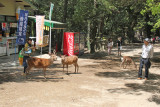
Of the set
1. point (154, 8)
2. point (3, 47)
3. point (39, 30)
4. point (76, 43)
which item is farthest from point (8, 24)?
point (154, 8)

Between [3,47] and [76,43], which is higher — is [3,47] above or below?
below

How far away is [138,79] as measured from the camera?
1054 centimetres

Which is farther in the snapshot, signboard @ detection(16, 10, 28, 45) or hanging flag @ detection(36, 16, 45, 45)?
hanging flag @ detection(36, 16, 45, 45)

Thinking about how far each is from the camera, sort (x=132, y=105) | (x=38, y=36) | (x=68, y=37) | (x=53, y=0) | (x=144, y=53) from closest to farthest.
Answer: (x=132, y=105) < (x=144, y=53) < (x=38, y=36) < (x=68, y=37) < (x=53, y=0)

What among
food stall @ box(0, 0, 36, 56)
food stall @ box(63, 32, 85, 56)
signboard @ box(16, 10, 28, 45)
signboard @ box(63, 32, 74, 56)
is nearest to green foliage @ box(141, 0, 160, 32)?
food stall @ box(63, 32, 85, 56)

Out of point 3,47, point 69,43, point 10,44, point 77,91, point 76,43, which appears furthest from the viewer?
point 76,43

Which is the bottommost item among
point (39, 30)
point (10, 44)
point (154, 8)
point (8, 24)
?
point (10, 44)

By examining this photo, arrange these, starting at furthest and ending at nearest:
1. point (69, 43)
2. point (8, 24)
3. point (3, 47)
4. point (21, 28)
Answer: point (69, 43), point (8, 24), point (3, 47), point (21, 28)

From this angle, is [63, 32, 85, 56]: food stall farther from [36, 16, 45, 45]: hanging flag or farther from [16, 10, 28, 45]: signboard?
[16, 10, 28, 45]: signboard

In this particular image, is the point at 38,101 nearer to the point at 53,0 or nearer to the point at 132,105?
the point at 132,105

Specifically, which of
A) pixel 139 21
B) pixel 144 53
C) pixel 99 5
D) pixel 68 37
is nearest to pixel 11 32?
pixel 68 37

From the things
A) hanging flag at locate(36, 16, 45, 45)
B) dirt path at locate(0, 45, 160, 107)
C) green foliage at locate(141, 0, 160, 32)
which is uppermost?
green foliage at locate(141, 0, 160, 32)

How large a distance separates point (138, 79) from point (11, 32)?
42.5 ft

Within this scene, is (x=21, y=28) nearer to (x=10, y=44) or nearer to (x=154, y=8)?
(x=10, y=44)
